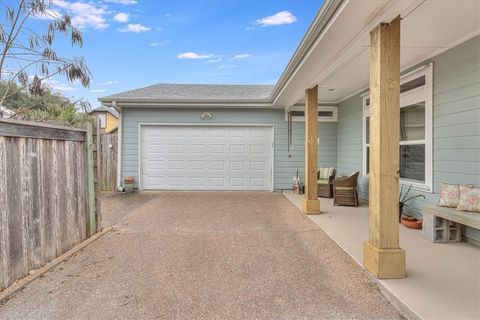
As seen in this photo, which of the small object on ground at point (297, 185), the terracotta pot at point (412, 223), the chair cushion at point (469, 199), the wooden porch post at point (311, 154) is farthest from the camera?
the small object on ground at point (297, 185)

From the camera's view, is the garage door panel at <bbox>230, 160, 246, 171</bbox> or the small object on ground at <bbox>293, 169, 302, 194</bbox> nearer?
the small object on ground at <bbox>293, 169, 302, 194</bbox>

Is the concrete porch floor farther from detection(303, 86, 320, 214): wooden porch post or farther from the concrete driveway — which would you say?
detection(303, 86, 320, 214): wooden porch post

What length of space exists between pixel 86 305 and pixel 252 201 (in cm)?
528

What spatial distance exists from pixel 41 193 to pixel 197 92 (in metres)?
7.28

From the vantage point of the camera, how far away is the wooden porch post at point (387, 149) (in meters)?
2.74

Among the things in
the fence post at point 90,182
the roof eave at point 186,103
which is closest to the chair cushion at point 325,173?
the roof eave at point 186,103

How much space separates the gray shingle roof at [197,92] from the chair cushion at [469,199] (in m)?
5.65

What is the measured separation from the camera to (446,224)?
3.86 meters

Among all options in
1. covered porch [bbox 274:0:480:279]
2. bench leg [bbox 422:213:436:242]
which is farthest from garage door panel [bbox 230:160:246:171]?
bench leg [bbox 422:213:436:242]

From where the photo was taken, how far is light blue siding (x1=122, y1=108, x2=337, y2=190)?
8.91 meters

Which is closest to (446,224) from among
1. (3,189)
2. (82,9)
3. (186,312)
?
(186,312)

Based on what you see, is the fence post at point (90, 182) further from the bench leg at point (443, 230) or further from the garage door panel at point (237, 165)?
the garage door panel at point (237, 165)

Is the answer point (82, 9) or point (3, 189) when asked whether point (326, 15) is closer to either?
point (3, 189)

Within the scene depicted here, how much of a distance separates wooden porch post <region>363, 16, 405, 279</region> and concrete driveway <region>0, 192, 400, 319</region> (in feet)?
1.09
